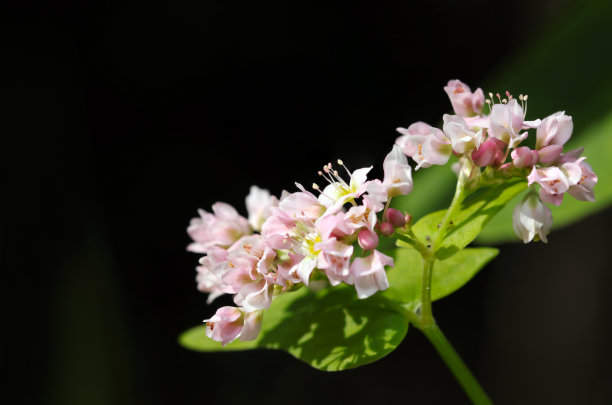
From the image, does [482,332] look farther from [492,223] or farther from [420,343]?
[492,223]

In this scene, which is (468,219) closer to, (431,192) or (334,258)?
(334,258)

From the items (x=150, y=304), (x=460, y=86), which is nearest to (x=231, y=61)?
(x=150, y=304)

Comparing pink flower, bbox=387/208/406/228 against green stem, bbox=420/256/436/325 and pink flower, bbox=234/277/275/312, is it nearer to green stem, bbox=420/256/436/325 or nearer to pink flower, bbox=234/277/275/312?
green stem, bbox=420/256/436/325

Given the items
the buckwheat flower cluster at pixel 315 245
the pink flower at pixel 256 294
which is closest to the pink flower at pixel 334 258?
the buckwheat flower cluster at pixel 315 245

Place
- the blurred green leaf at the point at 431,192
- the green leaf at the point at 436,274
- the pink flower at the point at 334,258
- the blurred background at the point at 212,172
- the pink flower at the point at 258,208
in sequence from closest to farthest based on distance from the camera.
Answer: the pink flower at the point at 334,258, the green leaf at the point at 436,274, the pink flower at the point at 258,208, the blurred green leaf at the point at 431,192, the blurred background at the point at 212,172

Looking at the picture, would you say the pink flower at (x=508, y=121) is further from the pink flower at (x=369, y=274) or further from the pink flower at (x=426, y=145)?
the pink flower at (x=369, y=274)

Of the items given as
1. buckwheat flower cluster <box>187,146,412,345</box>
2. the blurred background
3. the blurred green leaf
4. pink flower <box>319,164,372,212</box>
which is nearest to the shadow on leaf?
buckwheat flower cluster <box>187,146,412,345</box>
